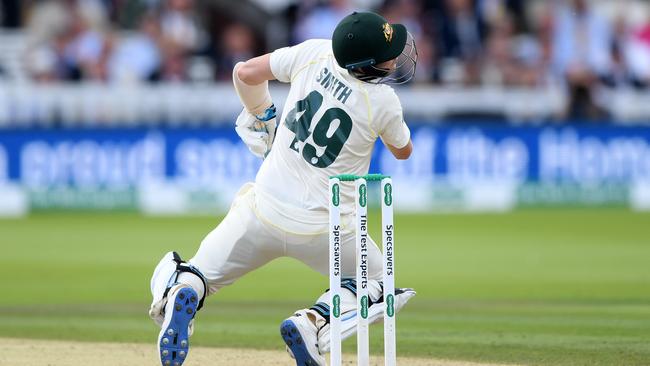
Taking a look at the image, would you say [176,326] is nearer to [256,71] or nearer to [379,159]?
[256,71]

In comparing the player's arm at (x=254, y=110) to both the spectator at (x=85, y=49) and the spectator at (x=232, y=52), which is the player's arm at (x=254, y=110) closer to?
the spectator at (x=232, y=52)

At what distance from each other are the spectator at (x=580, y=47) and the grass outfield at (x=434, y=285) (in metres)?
1.97

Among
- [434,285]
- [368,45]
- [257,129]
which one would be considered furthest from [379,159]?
[368,45]

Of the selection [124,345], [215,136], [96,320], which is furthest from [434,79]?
[124,345]

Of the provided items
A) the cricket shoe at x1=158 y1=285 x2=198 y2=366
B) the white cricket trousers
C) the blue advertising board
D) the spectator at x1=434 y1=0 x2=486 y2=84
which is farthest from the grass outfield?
the spectator at x1=434 y1=0 x2=486 y2=84

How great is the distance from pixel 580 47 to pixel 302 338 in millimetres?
13365

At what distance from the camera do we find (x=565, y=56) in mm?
17938

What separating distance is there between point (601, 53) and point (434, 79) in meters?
2.44

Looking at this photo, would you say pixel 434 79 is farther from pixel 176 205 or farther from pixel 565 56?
pixel 176 205

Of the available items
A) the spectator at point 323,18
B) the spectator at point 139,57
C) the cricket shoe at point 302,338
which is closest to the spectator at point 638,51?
the spectator at point 323,18

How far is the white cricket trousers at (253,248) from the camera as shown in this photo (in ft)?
18.1

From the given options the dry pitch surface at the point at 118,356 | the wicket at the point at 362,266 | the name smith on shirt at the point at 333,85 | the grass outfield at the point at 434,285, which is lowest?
the grass outfield at the point at 434,285

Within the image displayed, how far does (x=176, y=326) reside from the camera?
537 centimetres

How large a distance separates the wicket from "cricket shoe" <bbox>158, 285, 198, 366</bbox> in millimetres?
617
